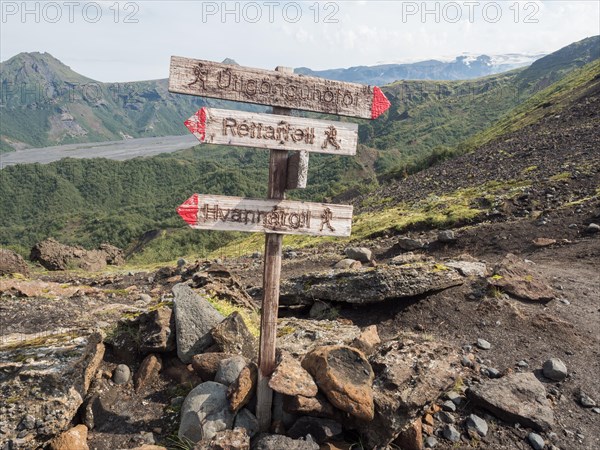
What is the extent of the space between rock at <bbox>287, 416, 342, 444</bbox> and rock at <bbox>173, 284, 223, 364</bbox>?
2663 mm

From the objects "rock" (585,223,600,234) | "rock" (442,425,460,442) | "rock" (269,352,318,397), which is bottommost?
"rock" (442,425,460,442)

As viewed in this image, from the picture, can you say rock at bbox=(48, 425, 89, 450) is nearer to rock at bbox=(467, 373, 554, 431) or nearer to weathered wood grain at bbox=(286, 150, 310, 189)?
weathered wood grain at bbox=(286, 150, 310, 189)

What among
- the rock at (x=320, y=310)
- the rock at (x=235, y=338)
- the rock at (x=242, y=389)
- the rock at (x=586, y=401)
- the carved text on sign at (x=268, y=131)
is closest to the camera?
the carved text on sign at (x=268, y=131)

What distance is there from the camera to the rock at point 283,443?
5074 mm

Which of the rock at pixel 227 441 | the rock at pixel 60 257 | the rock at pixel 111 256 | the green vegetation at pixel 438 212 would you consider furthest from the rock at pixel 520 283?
the rock at pixel 111 256

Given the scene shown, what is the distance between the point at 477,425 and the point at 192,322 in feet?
16.8

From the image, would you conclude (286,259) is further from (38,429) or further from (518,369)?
(38,429)

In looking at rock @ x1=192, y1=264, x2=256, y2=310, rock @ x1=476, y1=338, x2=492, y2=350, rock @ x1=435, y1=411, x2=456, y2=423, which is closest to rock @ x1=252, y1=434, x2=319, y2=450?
rock @ x1=435, y1=411, x2=456, y2=423

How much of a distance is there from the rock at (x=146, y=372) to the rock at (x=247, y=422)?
2220 millimetres

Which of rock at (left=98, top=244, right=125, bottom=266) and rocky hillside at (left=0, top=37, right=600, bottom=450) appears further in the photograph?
rock at (left=98, top=244, right=125, bottom=266)

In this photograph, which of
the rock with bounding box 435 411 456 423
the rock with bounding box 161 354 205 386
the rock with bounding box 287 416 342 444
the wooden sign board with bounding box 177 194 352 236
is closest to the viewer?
the wooden sign board with bounding box 177 194 352 236

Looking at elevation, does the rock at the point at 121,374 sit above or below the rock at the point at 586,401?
below

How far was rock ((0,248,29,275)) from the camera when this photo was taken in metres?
21.4

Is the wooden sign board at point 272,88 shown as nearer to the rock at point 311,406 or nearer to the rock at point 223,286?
the rock at point 311,406
